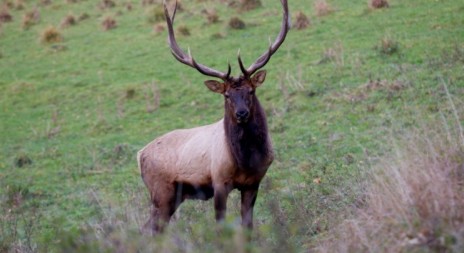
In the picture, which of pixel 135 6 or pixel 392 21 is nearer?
pixel 392 21

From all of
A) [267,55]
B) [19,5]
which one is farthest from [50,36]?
[267,55]

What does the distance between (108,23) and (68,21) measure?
6.27 ft

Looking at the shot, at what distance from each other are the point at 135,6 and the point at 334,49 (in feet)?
35.3

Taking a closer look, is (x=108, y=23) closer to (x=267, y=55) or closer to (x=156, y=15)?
(x=156, y=15)

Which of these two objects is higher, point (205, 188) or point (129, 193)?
point (205, 188)

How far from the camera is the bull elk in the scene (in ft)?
26.0

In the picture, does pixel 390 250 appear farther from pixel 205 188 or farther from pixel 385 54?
pixel 385 54

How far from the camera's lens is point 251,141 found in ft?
26.1

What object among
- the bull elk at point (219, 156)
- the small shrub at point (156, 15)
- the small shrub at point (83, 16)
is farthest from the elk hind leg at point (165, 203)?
the small shrub at point (83, 16)

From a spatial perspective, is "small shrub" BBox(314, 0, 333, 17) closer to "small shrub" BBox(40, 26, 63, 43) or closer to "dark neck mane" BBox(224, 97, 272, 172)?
"small shrub" BBox(40, 26, 63, 43)

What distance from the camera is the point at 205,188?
8.41 metres

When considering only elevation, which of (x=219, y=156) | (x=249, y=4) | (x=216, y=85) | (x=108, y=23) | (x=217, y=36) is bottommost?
(x=217, y=36)

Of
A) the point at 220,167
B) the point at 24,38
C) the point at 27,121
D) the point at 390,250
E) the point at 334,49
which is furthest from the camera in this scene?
the point at 24,38

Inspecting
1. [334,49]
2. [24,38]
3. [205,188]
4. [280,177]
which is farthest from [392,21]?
[24,38]
